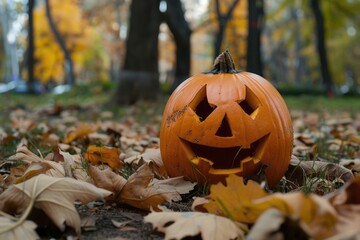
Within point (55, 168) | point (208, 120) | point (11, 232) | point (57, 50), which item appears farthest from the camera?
point (57, 50)

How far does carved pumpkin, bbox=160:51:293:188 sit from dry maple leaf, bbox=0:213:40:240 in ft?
3.03

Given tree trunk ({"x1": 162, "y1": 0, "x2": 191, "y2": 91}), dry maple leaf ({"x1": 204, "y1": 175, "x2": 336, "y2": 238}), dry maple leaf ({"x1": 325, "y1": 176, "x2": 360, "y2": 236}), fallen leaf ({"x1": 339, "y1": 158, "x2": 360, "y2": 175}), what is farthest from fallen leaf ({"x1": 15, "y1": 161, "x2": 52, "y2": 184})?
tree trunk ({"x1": 162, "y1": 0, "x2": 191, "y2": 91})

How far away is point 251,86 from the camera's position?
7.19 ft

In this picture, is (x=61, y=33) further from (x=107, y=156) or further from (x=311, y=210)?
(x=311, y=210)

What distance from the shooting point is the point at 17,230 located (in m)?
1.36

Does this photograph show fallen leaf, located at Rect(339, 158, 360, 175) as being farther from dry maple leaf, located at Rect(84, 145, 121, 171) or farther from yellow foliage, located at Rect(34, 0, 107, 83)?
yellow foliage, located at Rect(34, 0, 107, 83)

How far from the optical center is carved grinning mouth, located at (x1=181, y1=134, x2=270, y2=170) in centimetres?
214

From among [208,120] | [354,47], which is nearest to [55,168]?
[208,120]

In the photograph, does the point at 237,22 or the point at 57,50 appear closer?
the point at 237,22

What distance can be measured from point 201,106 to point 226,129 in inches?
7.5

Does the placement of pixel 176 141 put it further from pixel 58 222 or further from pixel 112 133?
pixel 112 133

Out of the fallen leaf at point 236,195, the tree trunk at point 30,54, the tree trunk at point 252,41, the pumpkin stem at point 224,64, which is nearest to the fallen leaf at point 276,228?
the fallen leaf at point 236,195

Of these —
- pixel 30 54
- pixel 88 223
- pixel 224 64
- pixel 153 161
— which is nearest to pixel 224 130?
pixel 224 64

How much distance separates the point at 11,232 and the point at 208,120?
39.8 inches
